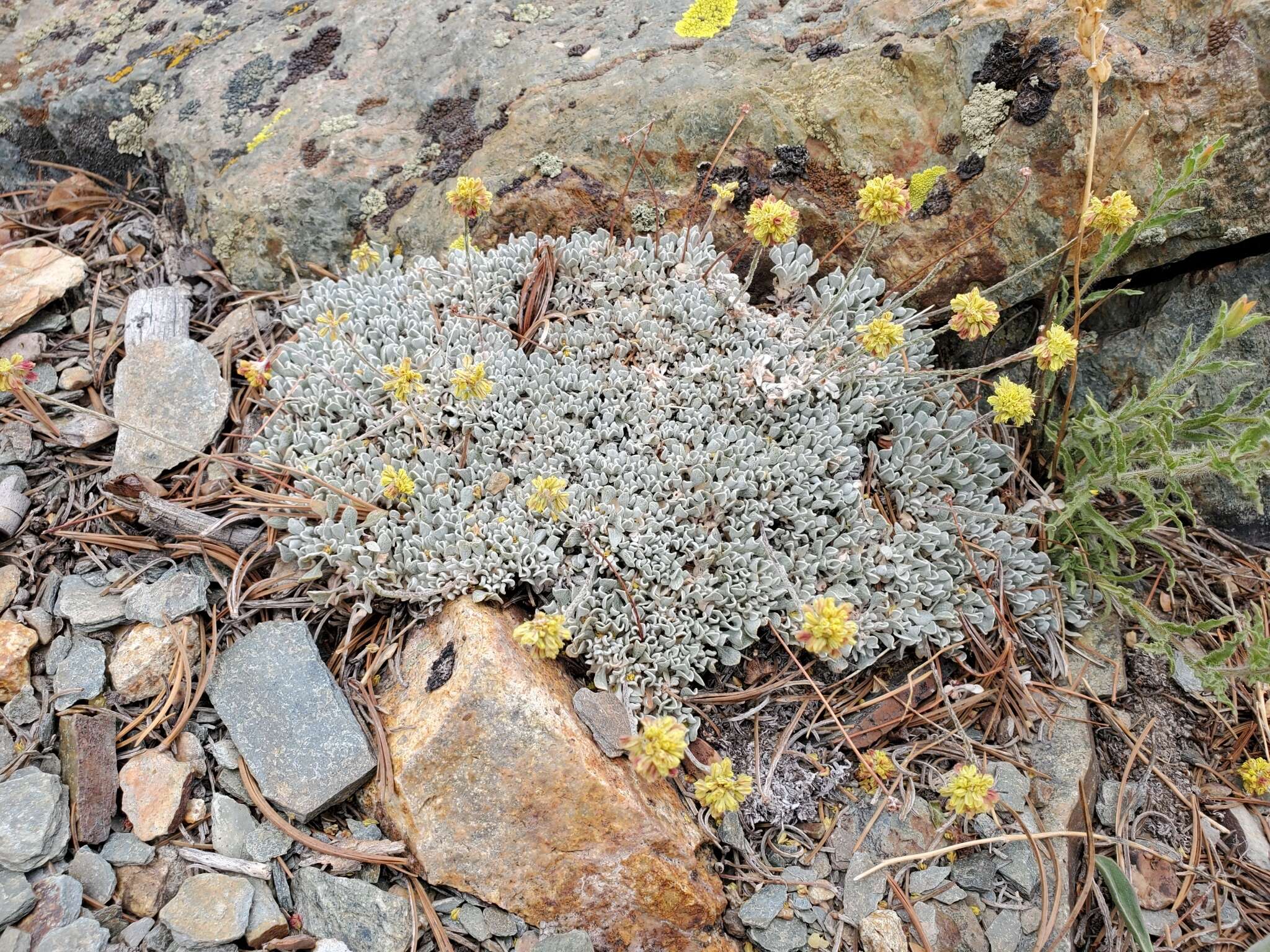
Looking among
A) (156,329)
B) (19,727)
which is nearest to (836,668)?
(19,727)

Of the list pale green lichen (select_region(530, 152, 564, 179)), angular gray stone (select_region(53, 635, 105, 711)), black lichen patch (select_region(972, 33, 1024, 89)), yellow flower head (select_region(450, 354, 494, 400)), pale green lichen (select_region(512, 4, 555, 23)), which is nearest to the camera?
angular gray stone (select_region(53, 635, 105, 711))

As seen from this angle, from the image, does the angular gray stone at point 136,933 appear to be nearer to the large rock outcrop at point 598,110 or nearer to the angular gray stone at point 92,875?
the angular gray stone at point 92,875

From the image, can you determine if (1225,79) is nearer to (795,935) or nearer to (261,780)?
(795,935)

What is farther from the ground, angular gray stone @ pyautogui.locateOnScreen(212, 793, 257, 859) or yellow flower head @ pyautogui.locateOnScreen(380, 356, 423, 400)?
yellow flower head @ pyautogui.locateOnScreen(380, 356, 423, 400)

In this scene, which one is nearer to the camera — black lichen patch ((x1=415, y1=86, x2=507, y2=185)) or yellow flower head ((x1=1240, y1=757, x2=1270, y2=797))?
yellow flower head ((x1=1240, y1=757, x2=1270, y2=797))

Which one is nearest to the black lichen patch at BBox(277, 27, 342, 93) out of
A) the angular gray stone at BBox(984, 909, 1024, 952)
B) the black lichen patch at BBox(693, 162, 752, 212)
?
the black lichen patch at BBox(693, 162, 752, 212)

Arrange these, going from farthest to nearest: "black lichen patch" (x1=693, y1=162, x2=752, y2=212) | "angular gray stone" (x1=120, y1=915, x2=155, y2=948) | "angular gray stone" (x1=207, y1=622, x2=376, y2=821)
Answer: "black lichen patch" (x1=693, y1=162, x2=752, y2=212) → "angular gray stone" (x1=207, y1=622, x2=376, y2=821) → "angular gray stone" (x1=120, y1=915, x2=155, y2=948)

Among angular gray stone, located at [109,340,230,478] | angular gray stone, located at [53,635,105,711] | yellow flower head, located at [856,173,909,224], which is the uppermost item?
yellow flower head, located at [856,173,909,224]

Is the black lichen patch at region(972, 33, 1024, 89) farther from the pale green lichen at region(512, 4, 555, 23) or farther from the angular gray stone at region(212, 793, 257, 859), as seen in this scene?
the angular gray stone at region(212, 793, 257, 859)
